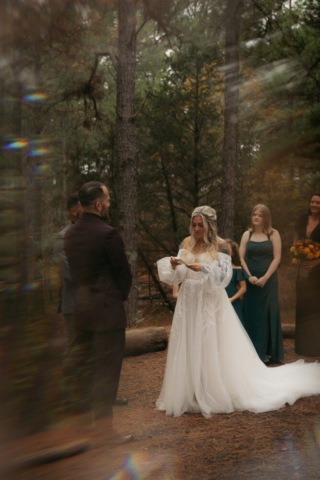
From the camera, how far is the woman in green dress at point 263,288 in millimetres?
6262

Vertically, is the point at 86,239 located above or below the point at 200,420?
above

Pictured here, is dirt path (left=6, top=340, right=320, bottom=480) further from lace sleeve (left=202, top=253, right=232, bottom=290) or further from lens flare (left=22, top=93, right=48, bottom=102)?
lens flare (left=22, top=93, right=48, bottom=102)

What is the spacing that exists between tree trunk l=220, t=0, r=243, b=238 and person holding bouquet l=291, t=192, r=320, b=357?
3.74 meters

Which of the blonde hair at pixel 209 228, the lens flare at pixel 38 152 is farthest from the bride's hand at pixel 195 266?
the lens flare at pixel 38 152

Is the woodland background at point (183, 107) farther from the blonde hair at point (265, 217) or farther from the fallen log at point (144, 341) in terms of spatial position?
the blonde hair at point (265, 217)

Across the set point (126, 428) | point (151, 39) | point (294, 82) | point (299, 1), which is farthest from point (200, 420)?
point (151, 39)

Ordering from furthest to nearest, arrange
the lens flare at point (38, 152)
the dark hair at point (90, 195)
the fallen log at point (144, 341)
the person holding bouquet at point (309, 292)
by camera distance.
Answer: the lens flare at point (38, 152) < the fallen log at point (144, 341) < the person holding bouquet at point (309, 292) < the dark hair at point (90, 195)

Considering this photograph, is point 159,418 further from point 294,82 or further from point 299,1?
point 299,1

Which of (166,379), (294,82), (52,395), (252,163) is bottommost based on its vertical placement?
(166,379)

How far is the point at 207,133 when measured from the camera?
11.9 m

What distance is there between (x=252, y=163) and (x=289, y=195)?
90.9 inches

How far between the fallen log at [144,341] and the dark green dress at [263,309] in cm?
152

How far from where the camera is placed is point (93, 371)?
3.66 m

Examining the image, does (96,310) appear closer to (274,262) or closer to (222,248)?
(222,248)
